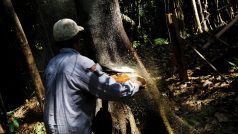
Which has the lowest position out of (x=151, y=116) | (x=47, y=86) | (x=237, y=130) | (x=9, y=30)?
(x=237, y=130)

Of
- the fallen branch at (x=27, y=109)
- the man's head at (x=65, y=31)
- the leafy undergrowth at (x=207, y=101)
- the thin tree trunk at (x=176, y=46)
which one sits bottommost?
the leafy undergrowth at (x=207, y=101)

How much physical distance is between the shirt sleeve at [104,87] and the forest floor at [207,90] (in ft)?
8.55

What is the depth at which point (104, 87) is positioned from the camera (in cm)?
371

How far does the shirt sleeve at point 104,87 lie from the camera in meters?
3.70

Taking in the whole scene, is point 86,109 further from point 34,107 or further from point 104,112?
point 34,107

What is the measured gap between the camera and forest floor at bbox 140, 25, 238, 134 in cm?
617

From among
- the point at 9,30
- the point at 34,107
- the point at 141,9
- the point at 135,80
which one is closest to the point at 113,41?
the point at 135,80

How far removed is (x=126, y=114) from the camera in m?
5.20

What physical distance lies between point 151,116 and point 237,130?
1.43m

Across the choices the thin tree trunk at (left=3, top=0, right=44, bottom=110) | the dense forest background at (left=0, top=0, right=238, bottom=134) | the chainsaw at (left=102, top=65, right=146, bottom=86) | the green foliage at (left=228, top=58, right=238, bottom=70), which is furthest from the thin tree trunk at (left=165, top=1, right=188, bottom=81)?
the chainsaw at (left=102, top=65, right=146, bottom=86)

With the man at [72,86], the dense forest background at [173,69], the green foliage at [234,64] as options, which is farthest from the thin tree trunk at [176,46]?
the man at [72,86]

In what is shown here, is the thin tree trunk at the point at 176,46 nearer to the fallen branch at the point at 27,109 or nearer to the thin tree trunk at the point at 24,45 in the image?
the thin tree trunk at the point at 24,45

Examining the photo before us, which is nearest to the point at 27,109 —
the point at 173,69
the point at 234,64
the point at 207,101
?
the point at 173,69

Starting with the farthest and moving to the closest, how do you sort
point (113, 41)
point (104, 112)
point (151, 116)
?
point (151, 116) → point (113, 41) → point (104, 112)
